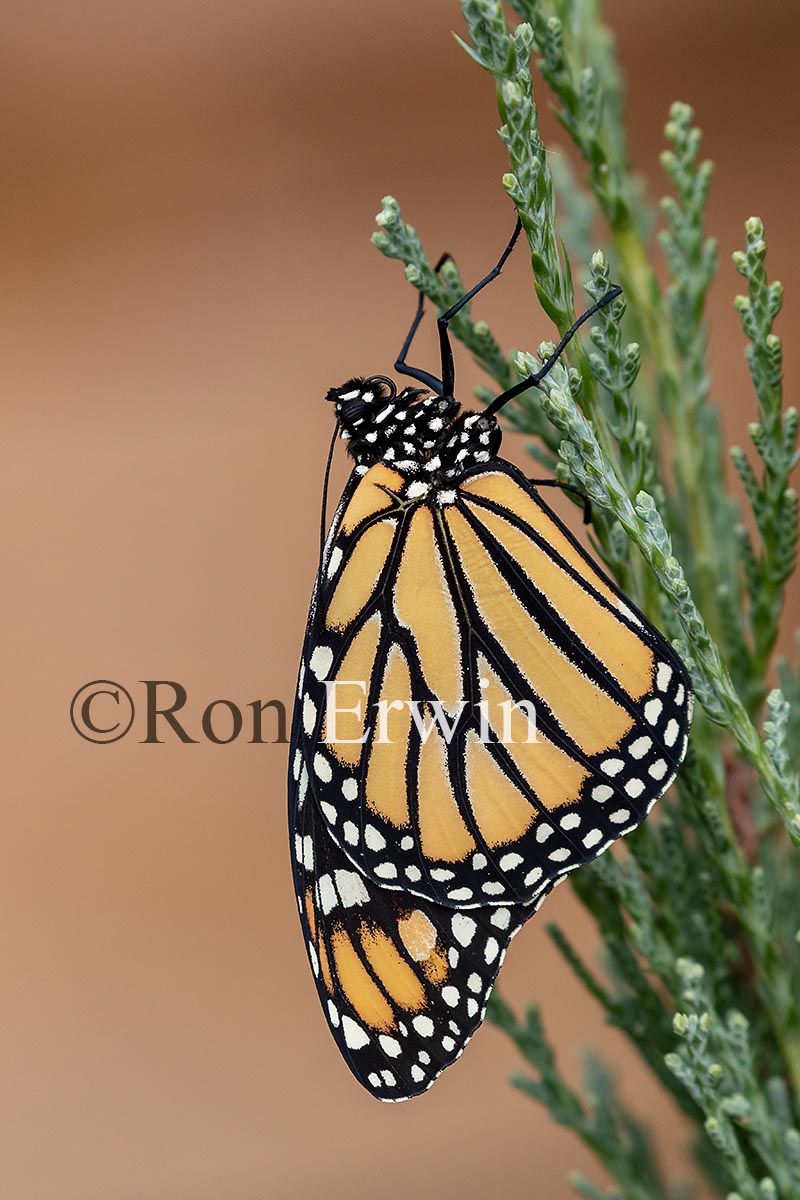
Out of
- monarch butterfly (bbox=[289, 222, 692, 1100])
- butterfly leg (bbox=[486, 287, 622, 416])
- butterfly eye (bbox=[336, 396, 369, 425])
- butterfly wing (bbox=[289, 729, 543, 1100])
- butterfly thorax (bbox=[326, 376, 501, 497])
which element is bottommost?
butterfly wing (bbox=[289, 729, 543, 1100])

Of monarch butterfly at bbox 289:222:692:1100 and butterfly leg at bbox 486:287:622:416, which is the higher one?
butterfly leg at bbox 486:287:622:416

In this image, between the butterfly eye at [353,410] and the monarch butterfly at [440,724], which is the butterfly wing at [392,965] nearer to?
the monarch butterfly at [440,724]

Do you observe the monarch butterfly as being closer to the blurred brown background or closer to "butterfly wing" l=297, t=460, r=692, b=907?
"butterfly wing" l=297, t=460, r=692, b=907

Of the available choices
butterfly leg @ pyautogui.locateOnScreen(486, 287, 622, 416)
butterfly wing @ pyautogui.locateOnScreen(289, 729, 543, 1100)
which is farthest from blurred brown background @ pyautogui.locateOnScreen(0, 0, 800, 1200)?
butterfly leg @ pyautogui.locateOnScreen(486, 287, 622, 416)

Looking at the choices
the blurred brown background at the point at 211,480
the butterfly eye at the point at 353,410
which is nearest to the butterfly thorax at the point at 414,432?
the butterfly eye at the point at 353,410

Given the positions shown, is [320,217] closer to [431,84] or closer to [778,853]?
[431,84]

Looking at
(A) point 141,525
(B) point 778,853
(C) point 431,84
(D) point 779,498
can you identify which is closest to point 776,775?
(D) point 779,498

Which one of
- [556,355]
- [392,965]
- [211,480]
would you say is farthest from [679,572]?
[211,480]

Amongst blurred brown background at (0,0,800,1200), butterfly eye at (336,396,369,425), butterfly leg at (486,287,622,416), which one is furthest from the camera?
blurred brown background at (0,0,800,1200)
